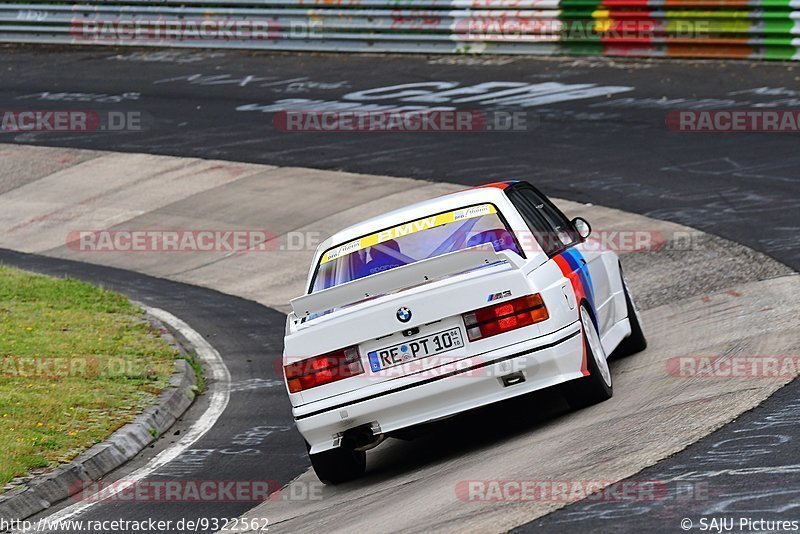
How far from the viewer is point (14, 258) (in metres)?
17.2

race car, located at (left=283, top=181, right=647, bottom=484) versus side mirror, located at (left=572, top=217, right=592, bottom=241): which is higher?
side mirror, located at (left=572, top=217, right=592, bottom=241)

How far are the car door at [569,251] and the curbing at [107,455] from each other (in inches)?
125

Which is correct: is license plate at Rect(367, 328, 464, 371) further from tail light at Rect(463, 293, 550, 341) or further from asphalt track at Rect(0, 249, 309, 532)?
asphalt track at Rect(0, 249, 309, 532)

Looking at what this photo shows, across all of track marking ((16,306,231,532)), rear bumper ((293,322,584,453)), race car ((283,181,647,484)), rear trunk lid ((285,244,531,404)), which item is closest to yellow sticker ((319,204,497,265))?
race car ((283,181,647,484))

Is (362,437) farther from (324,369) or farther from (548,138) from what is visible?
(548,138)

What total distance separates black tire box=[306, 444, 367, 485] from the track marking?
4.49ft

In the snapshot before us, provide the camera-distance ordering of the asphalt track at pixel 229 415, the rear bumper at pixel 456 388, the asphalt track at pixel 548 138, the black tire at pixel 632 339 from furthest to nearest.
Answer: the asphalt track at pixel 548 138 → the black tire at pixel 632 339 → the asphalt track at pixel 229 415 → the rear bumper at pixel 456 388

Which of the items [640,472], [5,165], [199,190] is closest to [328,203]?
[199,190]

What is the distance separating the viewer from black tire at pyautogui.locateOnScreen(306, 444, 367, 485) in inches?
319

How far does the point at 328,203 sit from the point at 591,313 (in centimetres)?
905

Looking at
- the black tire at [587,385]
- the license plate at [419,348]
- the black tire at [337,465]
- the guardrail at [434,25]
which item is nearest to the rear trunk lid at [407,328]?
the license plate at [419,348]

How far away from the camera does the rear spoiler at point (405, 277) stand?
8.08 metres

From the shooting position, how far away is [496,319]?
7.81 meters

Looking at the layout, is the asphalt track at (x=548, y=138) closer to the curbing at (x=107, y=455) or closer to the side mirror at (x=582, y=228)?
the curbing at (x=107, y=455)
